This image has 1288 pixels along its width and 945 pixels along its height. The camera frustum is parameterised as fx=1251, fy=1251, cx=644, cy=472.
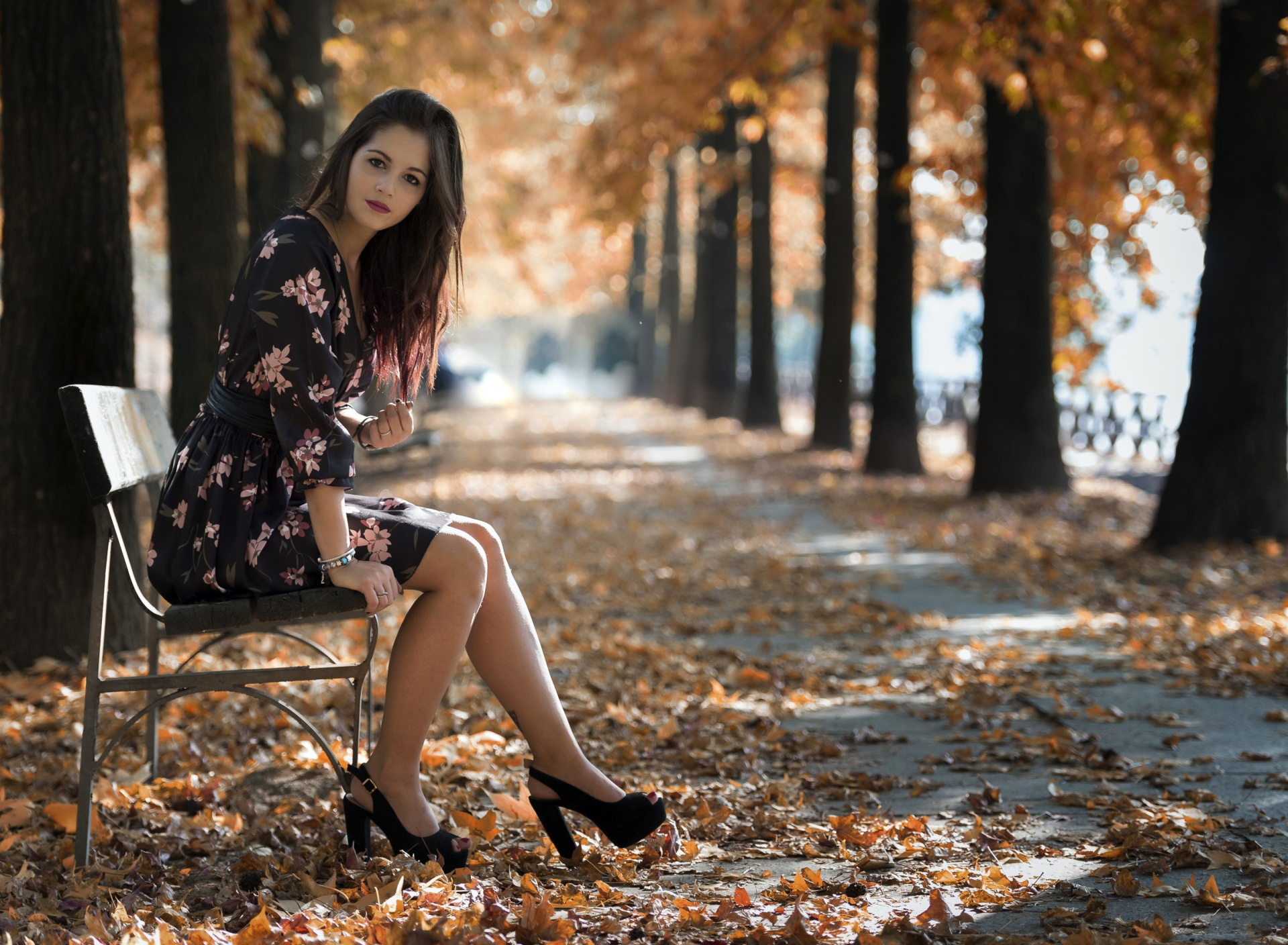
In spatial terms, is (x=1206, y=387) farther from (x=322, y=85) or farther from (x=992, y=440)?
(x=322, y=85)

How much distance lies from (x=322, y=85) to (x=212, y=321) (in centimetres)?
510

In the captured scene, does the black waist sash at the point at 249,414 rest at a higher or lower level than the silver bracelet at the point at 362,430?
higher

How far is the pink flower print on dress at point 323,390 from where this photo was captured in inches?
116

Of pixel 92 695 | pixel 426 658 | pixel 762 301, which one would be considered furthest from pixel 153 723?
pixel 762 301

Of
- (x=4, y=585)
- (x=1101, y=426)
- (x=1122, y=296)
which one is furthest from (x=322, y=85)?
(x=1101, y=426)

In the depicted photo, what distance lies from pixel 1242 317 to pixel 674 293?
948 inches

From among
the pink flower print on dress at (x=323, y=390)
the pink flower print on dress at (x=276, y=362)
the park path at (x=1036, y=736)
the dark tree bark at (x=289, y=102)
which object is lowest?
the park path at (x=1036, y=736)

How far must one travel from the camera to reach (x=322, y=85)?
11.6 meters

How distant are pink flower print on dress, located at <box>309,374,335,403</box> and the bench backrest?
2.03ft

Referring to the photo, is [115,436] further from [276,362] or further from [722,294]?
[722,294]

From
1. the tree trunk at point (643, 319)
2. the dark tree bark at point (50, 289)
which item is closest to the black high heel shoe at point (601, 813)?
the dark tree bark at point (50, 289)

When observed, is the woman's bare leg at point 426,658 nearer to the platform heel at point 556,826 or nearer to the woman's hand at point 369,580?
the woman's hand at point 369,580

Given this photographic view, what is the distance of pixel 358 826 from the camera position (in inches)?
123

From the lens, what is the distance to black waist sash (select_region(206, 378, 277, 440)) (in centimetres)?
307
